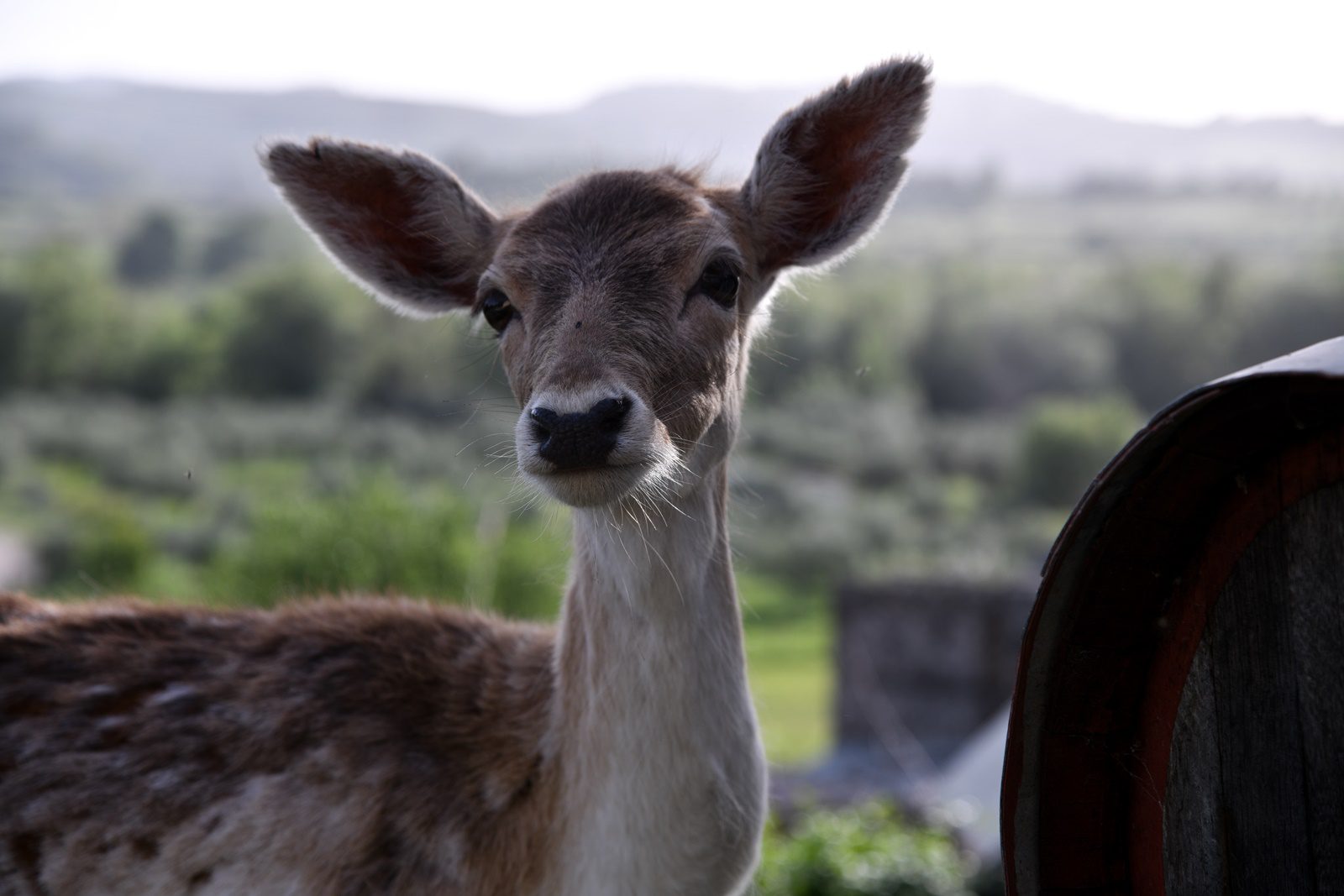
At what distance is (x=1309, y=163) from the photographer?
140375 millimetres

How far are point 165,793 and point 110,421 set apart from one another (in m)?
50.9

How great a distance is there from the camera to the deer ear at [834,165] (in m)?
4.27

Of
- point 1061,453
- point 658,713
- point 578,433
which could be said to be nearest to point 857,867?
point 658,713

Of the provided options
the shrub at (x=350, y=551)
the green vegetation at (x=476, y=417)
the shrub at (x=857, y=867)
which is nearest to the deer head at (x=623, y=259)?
the green vegetation at (x=476, y=417)

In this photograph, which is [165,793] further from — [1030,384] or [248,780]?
[1030,384]

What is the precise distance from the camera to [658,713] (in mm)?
3953

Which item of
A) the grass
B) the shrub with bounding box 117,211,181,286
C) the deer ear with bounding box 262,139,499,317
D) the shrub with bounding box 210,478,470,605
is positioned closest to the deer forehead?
the deer ear with bounding box 262,139,499,317

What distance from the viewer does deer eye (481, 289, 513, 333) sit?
4.22 metres

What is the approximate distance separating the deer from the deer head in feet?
0.04

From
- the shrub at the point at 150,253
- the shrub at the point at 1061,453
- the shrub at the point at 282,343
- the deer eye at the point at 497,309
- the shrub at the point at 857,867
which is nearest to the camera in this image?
the deer eye at the point at 497,309

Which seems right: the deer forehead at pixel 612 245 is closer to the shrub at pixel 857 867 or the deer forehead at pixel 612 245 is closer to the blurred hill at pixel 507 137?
the shrub at pixel 857 867

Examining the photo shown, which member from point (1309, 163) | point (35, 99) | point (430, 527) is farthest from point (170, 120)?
point (430, 527)

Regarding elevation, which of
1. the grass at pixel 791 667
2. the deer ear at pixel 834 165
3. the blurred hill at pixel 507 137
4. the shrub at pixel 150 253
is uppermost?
the blurred hill at pixel 507 137

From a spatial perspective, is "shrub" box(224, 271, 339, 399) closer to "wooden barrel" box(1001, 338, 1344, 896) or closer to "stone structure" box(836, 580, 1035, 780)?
"stone structure" box(836, 580, 1035, 780)
